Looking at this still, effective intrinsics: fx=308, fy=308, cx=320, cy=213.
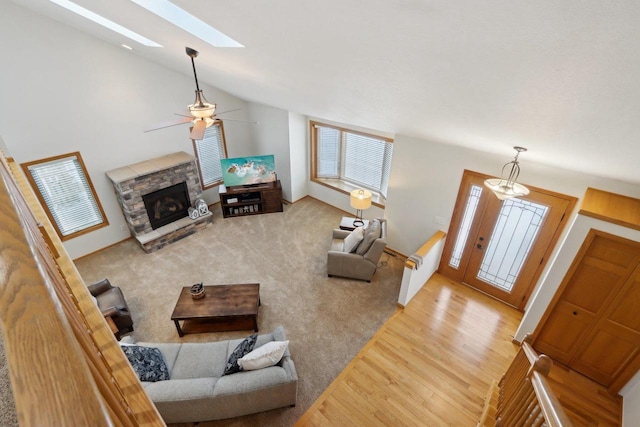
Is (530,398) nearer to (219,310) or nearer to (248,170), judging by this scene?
(219,310)

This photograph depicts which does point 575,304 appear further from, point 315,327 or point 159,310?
point 159,310

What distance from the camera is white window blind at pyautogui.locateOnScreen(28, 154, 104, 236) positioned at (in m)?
4.90

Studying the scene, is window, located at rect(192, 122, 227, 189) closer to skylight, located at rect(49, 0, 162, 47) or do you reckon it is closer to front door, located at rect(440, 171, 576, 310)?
skylight, located at rect(49, 0, 162, 47)

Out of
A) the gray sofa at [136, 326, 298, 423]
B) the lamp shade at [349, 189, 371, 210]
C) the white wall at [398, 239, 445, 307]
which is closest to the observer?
the gray sofa at [136, 326, 298, 423]

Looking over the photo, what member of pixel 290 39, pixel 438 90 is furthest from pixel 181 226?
pixel 438 90

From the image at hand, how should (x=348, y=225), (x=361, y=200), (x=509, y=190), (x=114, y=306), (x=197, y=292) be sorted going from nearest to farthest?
1. (x=509, y=190)
2. (x=114, y=306)
3. (x=197, y=292)
4. (x=361, y=200)
5. (x=348, y=225)

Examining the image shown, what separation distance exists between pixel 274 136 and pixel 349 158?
1.74 metres

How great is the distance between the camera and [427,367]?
12.0ft

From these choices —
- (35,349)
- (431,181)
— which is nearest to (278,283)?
(431,181)

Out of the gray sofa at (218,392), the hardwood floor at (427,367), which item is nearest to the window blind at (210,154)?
the gray sofa at (218,392)

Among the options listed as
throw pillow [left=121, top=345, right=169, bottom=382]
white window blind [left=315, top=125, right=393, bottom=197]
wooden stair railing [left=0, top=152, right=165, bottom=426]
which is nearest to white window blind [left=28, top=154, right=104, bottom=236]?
throw pillow [left=121, top=345, right=169, bottom=382]

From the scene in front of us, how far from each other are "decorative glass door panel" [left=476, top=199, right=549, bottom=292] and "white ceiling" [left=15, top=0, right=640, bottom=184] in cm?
81

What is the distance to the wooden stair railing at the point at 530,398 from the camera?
1.62m

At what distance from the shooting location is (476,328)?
4.19 metres
